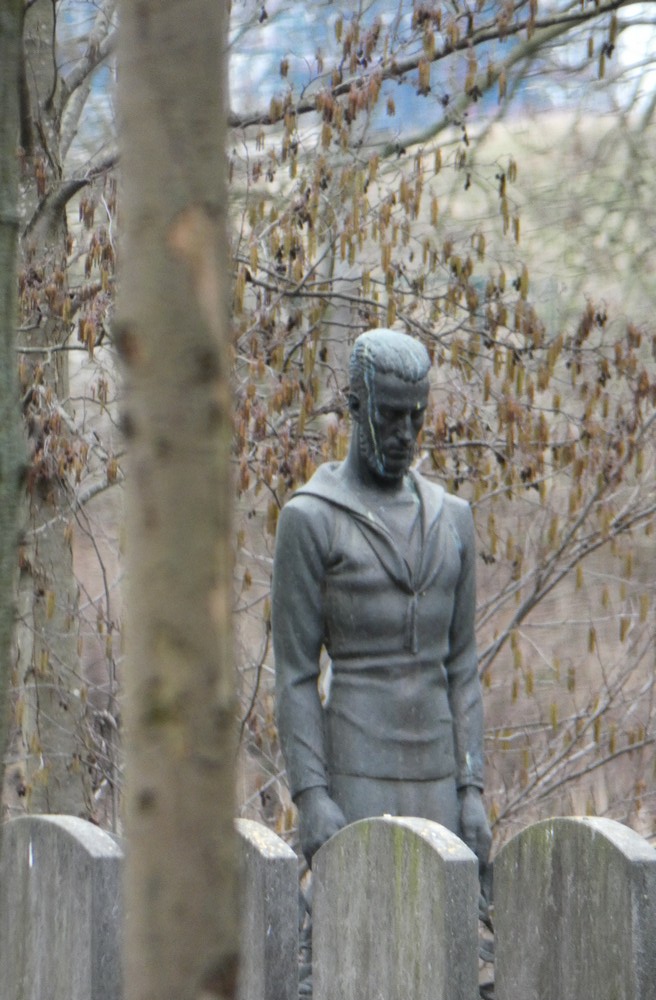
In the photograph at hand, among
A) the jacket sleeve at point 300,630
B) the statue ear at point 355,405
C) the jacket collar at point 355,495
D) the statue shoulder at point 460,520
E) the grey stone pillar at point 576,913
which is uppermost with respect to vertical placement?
the statue ear at point 355,405

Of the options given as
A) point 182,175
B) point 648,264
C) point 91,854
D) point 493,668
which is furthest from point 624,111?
point 182,175

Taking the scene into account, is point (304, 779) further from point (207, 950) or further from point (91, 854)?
point (207, 950)

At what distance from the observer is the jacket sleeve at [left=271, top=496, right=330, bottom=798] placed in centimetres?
505

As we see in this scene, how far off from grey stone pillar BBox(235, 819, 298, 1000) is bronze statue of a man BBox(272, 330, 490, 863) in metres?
0.81

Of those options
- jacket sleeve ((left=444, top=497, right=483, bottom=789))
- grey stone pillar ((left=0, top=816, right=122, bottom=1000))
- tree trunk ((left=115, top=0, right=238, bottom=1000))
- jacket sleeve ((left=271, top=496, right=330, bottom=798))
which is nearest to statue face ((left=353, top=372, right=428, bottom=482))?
jacket sleeve ((left=271, top=496, right=330, bottom=798))

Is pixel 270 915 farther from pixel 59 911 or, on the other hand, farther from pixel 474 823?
pixel 474 823

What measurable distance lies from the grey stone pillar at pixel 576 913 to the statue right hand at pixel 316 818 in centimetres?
91

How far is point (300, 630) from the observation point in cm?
507

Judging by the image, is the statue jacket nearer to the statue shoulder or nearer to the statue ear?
the statue shoulder

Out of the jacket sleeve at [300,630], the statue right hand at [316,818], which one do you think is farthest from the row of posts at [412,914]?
the jacket sleeve at [300,630]

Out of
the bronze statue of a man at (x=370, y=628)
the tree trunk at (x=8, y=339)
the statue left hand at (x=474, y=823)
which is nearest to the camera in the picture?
the tree trunk at (x=8, y=339)

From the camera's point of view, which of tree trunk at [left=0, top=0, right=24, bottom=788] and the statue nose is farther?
the statue nose

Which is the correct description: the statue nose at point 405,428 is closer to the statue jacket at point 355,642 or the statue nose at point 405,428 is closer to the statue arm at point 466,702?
the statue jacket at point 355,642

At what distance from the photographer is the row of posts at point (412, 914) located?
3695 mm
